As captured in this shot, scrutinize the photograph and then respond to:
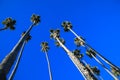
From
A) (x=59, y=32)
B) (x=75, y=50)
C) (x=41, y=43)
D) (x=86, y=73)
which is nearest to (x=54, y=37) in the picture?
(x=59, y=32)

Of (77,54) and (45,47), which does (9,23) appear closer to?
(45,47)

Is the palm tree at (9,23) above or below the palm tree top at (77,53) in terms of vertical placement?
above

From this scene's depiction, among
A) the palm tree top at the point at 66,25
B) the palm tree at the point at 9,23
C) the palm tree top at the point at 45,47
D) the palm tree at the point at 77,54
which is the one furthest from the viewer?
the palm tree top at the point at 45,47

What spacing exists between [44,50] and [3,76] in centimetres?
3574

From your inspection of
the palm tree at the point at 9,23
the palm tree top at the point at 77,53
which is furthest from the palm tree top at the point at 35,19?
the palm tree top at the point at 77,53

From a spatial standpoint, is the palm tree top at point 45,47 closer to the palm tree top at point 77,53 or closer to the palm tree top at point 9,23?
the palm tree top at point 77,53

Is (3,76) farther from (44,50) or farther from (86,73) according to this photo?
(44,50)

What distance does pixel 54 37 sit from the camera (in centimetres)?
4069

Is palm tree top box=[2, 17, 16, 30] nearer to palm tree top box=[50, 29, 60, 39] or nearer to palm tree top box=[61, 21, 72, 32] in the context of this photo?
palm tree top box=[50, 29, 60, 39]

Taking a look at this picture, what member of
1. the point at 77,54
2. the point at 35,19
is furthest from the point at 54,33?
the point at 77,54

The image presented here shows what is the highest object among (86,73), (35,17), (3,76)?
(35,17)

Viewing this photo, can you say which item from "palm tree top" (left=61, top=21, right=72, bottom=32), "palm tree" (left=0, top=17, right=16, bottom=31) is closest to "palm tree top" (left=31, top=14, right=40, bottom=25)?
"palm tree" (left=0, top=17, right=16, bottom=31)

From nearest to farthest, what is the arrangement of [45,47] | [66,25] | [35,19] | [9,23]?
1. [9,23]
2. [35,19]
3. [66,25]
4. [45,47]

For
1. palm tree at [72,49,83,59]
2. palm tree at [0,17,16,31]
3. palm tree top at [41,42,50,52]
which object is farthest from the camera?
palm tree top at [41,42,50,52]
